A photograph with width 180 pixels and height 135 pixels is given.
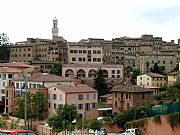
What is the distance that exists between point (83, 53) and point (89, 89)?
47153 millimetres

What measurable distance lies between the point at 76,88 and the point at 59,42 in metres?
55.1

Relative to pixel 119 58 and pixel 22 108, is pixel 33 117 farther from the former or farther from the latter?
pixel 119 58

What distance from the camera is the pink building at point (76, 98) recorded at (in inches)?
2040

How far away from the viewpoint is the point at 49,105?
54.3 m

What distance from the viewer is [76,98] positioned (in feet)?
171

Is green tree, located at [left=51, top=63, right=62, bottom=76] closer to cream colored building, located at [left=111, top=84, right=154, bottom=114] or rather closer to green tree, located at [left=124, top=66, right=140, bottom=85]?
green tree, located at [left=124, top=66, right=140, bottom=85]

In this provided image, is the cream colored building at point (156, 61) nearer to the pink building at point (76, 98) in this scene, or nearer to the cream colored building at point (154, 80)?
the cream colored building at point (154, 80)

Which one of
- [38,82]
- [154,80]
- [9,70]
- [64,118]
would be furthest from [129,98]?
[154,80]

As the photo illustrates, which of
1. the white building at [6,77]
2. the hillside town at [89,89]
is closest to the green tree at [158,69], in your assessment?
the hillside town at [89,89]

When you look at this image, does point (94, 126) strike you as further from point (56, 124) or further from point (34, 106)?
point (34, 106)

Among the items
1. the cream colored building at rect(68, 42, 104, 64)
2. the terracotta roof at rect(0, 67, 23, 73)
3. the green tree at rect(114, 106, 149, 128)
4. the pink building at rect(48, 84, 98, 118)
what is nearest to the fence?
the green tree at rect(114, 106, 149, 128)

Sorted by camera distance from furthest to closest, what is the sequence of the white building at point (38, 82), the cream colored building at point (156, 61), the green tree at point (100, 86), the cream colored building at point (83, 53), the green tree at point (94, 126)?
1. the cream colored building at point (83, 53)
2. the cream colored building at point (156, 61)
3. the green tree at point (100, 86)
4. the white building at point (38, 82)
5. the green tree at point (94, 126)

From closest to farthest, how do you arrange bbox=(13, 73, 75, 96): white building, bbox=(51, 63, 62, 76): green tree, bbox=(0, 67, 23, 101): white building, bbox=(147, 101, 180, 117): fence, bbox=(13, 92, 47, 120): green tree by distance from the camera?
bbox=(147, 101, 180, 117): fence, bbox=(13, 92, 47, 120): green tree, bbox=(13, 73, 75, 96): white building, bbox=(0, 67, 23, 101): white building, bbox=(51, 63, 62, 76): green tree

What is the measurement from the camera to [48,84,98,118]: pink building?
51.8 m
